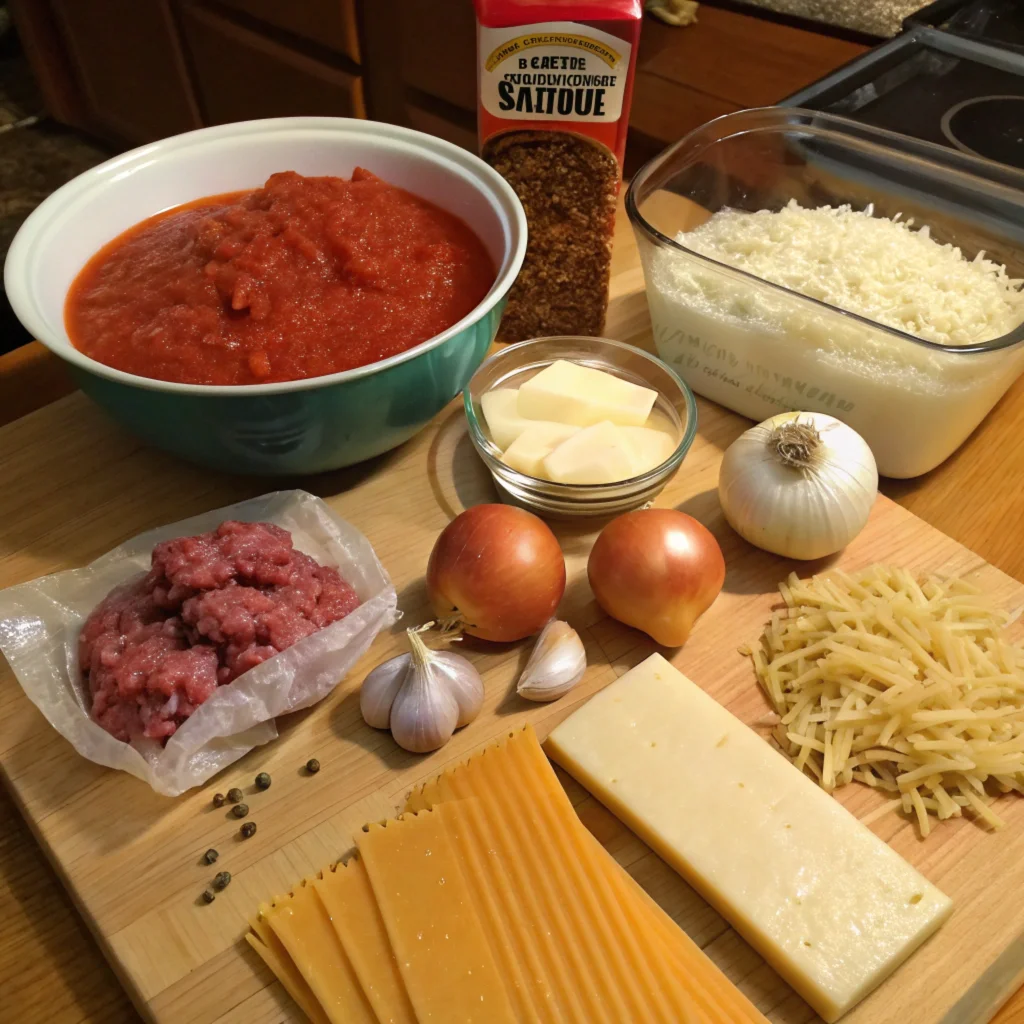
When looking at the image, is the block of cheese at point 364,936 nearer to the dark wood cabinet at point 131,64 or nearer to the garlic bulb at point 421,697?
the garlic bulb at point 421,697

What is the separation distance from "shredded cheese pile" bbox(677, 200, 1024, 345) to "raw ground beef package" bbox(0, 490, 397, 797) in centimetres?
95

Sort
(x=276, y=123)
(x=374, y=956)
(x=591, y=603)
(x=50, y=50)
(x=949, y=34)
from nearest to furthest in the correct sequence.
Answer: (x=374, y=956) → (x=591, y=603) → (x=276, y=123) → (x=949, y=34) → (x=50, y=50)

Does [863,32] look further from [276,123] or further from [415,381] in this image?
[415,381]

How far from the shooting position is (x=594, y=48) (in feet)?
4.87

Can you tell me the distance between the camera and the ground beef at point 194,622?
3.86 ft

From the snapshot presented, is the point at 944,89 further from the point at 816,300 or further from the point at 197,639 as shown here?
the point at 197,639

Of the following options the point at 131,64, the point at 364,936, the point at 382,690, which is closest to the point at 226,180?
the point at 382,690

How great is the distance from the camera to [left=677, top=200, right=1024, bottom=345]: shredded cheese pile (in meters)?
1.58

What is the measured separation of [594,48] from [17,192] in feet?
13.9

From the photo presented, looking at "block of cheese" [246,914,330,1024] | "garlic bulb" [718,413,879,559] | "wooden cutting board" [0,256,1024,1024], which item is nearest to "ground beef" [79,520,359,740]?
"wooden cutting board" [0,256,1024,1024]

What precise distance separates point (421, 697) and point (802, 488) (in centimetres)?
69

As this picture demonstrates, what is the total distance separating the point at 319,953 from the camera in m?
1.01

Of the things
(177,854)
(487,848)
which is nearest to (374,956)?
(487,848)

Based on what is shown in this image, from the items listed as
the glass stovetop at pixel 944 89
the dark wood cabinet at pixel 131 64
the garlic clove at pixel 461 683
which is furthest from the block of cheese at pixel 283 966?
the dark wood cabinet at pixel 131 64
